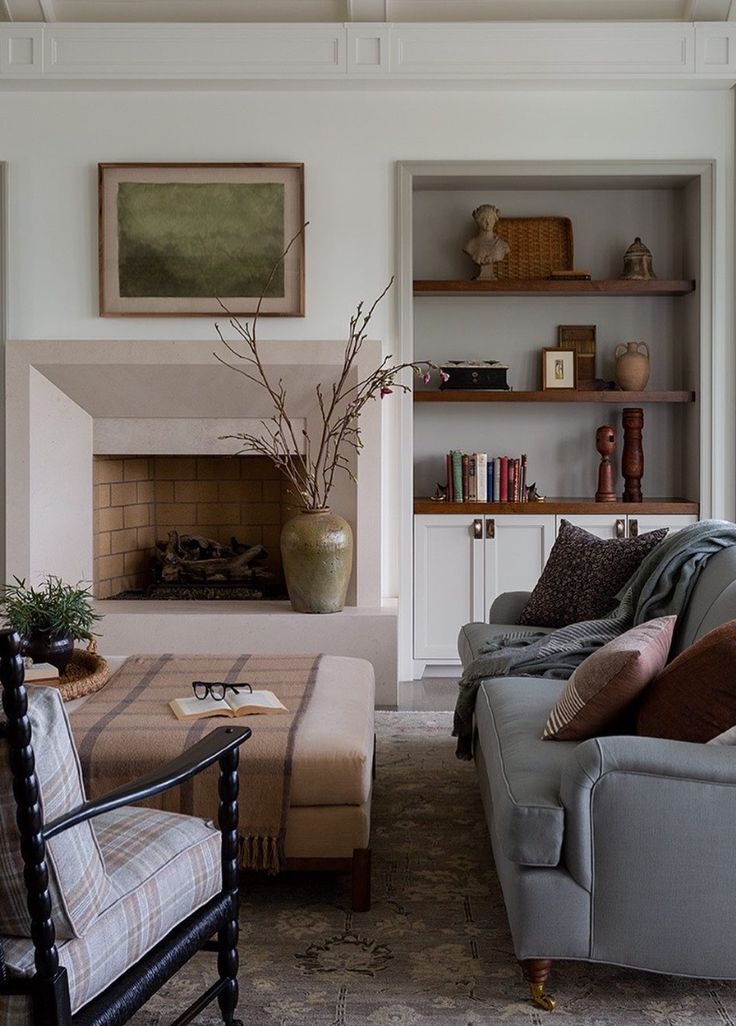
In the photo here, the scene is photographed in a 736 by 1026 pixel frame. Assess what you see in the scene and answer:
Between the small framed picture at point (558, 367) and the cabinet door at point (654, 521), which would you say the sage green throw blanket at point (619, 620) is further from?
the small framed picture at point (558, 367)

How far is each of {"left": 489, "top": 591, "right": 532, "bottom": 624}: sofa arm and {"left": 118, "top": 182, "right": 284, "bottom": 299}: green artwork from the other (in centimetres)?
193

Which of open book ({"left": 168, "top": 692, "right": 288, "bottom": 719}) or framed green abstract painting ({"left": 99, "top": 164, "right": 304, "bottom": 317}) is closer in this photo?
open book ({"left": 168, "top": 692, "right": 288, "bottom": 719})

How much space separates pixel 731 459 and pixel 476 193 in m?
1.88

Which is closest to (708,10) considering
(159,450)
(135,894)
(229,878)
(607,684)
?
(159,450)

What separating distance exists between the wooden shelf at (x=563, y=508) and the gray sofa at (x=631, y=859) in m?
3.15

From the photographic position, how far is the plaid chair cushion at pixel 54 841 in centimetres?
157

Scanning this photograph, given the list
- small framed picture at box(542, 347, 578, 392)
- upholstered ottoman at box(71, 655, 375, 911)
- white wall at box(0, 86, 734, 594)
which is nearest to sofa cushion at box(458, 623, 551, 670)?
upholstered ottoman at box(71, 655, 375, 911)

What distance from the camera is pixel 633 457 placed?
553 cm

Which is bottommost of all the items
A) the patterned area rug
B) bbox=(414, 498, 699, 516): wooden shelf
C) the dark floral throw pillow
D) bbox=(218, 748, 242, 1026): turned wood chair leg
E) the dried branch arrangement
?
the patterned area rug

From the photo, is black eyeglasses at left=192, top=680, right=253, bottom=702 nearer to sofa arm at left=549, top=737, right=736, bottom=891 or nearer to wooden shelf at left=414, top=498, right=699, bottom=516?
sofa arm at left=549, top=737, right=736, bottom=891

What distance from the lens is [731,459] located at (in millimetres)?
5254

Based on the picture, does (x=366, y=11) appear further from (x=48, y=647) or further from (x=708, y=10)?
(x=48, y=647)

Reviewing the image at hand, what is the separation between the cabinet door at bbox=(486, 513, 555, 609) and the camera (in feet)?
17.4

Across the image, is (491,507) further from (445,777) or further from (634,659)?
(634,659)
